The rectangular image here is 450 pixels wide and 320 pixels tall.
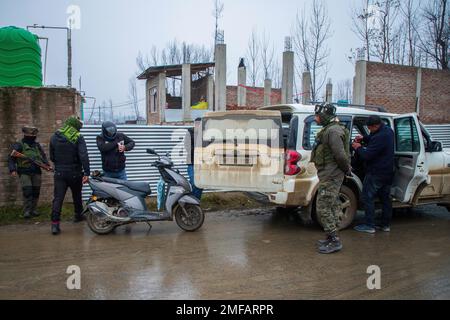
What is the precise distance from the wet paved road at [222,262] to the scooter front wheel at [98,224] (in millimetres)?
126

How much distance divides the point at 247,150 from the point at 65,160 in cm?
292

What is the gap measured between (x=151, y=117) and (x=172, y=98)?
2.97 meters

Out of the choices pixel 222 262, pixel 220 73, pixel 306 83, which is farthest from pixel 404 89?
pixel 222 262

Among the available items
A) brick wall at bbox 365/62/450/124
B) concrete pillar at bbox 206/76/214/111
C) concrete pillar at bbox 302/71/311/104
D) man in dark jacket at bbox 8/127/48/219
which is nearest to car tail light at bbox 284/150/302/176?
man in dark jacket at bbox 8/127/48/219

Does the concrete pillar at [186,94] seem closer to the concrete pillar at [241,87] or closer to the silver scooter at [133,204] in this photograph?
the concrete pillar at [241,87]

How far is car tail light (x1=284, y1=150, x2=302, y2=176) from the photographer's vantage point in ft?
17.8

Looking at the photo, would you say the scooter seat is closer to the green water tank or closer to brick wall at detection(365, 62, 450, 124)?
the green water tank

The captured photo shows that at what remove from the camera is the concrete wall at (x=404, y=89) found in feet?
50.6

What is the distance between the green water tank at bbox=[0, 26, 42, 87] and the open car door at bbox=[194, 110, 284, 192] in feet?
14.3

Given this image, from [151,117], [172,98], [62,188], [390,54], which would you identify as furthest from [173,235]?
[172,98]

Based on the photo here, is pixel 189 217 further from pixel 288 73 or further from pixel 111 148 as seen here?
pixel 288 73

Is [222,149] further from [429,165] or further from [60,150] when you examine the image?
[429,165]

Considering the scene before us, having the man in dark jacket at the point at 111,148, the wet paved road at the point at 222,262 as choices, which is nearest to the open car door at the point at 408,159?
the wet paved road at the point at 222,262

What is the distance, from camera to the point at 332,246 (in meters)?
4.87
